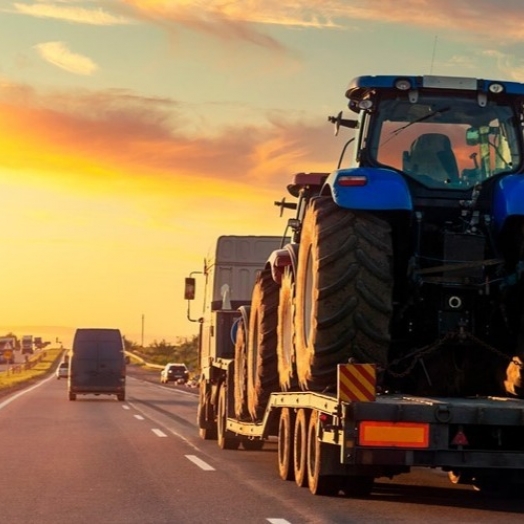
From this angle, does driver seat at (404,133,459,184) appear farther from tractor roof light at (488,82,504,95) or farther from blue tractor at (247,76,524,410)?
tractor roof light at (488,82,504,95)

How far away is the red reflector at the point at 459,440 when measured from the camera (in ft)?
40.9

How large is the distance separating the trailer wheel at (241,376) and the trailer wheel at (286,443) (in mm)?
3217

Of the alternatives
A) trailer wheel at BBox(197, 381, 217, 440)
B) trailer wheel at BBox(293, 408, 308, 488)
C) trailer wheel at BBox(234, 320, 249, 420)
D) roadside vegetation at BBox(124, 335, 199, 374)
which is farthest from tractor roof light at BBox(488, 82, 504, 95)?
roadside vegetation at BBox(124, 335, 199, 374)

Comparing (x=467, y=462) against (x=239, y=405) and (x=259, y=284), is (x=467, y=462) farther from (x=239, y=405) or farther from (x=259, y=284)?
(x=239, y=405)

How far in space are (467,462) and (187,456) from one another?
8.33 m

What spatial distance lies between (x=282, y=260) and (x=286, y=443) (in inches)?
82.7

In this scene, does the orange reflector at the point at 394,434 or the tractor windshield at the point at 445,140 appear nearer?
the orange reflector at the point at 394,434

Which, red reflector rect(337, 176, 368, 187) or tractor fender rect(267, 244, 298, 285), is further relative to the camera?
tractor fender rect(267, 244, 298, 285)

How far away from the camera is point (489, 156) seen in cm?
1427

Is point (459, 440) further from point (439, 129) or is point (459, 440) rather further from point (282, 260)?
point (282, 260)

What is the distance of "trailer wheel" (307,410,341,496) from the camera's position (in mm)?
13578

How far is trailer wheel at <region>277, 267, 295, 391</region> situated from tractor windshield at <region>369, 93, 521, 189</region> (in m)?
2.21

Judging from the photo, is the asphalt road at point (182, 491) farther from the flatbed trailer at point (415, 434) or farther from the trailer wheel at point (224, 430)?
the flatbed trailer at point (415, 434)

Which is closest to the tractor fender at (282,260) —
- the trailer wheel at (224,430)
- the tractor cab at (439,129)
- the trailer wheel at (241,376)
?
the tractor cab at (439,129)
